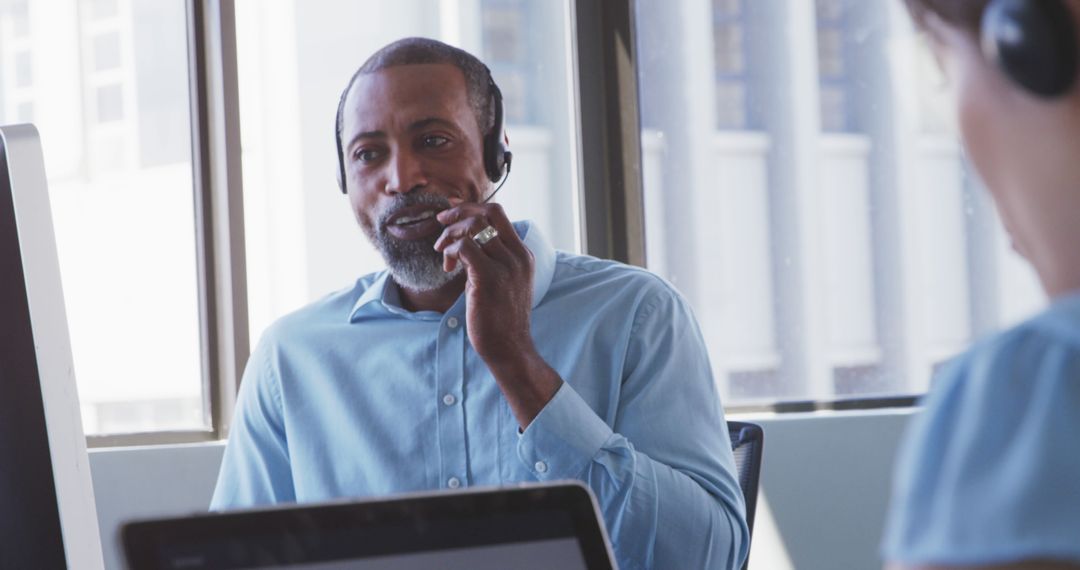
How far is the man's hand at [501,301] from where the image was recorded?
134cm

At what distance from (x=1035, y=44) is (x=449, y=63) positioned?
1.26m

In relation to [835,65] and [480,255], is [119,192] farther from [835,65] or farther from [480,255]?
[480,255]

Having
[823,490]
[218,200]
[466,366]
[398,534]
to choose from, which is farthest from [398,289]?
[218,200]

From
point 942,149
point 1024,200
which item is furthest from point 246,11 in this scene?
point 1024,200

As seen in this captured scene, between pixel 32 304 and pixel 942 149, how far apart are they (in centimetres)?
256

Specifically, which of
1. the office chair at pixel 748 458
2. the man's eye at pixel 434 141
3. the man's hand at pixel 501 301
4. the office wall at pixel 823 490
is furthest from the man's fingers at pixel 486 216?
the office wall at pixel 823 490

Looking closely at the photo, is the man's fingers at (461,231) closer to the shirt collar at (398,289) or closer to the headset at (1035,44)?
the shirt collar at (398,289)

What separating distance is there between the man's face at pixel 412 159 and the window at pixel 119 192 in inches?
68.1

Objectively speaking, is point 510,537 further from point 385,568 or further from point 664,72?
point 664,72

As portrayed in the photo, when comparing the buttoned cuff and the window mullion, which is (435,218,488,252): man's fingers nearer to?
the buttoned cuff

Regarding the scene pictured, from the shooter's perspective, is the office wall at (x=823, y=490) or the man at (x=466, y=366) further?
the office wall at (x=823, y=490)

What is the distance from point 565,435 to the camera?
130cm

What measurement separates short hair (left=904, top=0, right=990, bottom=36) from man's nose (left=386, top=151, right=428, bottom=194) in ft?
3.67

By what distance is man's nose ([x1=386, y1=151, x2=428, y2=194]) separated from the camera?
157cm
